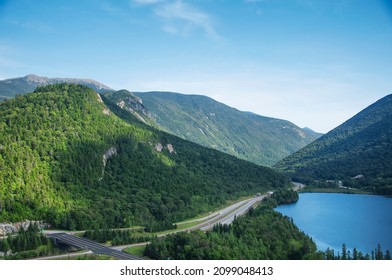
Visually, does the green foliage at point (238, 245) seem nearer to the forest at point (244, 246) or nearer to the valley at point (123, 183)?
the forest at point (244, 246)

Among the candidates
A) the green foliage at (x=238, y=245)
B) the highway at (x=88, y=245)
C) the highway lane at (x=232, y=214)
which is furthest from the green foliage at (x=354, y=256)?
the highway at (x=88, y=245)

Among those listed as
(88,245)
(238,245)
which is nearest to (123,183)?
(88,245)

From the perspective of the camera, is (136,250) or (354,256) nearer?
(354,256)

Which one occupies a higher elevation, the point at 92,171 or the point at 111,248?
the point at 92,171

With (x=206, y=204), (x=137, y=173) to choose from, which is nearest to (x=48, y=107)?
(x=137, y=173)

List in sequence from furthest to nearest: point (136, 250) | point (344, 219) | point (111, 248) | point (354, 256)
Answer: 1. point (344, 219)
2. point (111, 248)
3. point (136, 250)
4. point (354, 256)

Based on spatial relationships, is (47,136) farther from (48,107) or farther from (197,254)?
(197,254)

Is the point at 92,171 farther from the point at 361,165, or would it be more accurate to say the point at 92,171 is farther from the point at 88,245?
the point at 361,165
